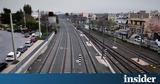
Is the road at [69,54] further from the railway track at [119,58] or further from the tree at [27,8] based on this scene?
the tree at [27,8]

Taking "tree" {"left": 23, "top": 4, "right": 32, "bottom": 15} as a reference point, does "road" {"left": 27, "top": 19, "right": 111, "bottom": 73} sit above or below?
below

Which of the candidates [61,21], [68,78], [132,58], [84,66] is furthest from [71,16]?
[68,78]

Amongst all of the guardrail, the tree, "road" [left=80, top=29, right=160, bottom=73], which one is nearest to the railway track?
"road" [left=80, top=29, right=160, bottom=73]

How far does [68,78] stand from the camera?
2.57m

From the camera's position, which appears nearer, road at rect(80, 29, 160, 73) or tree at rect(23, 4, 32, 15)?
tree at rect(23, 4, 32, 15)

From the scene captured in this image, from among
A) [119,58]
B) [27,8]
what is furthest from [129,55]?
[27,8]

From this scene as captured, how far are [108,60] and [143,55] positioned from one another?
2.20 ft

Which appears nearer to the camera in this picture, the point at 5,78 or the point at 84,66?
the point at 5,78

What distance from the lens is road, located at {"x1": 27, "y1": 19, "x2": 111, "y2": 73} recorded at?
4.46m

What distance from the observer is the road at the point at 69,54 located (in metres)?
4.46

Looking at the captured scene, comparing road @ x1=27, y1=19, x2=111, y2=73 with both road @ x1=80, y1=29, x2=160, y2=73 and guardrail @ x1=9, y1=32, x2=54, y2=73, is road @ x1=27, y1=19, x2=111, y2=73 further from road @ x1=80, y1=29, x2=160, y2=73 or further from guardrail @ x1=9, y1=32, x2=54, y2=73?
road @ x1=80, y1=29, x2=160, y2=73

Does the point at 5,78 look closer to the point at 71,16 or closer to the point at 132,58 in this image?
the point at 71,16

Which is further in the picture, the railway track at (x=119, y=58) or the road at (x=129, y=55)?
the railway track at (x=119, y=58)

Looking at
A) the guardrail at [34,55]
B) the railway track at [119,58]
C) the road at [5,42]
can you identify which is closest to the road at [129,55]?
the railway track at [119,58]
